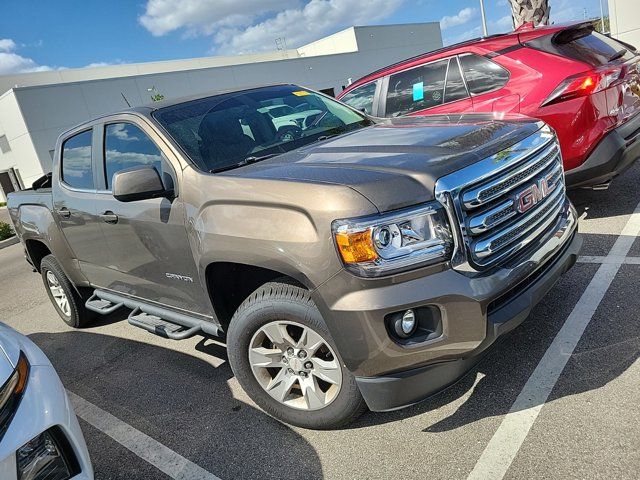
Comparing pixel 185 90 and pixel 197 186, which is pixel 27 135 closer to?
pixel 185 90

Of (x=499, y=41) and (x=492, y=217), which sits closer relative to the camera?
(x=492, y=217)

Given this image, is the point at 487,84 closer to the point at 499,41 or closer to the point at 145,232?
the point at 499,41

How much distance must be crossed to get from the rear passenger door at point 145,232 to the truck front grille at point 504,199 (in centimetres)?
160

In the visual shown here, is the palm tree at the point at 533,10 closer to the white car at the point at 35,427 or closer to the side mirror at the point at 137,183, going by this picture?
the side mirror at the point at 137,183

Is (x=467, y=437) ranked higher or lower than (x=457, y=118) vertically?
lower

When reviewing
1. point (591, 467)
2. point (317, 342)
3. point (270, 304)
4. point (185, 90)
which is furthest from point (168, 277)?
point (185, 90)

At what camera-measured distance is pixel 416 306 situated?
215 centimetres

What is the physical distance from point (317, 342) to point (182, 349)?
6.56 feet

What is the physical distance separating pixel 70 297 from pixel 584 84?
16.8 feet

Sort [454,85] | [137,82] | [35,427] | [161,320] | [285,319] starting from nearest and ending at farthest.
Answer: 1. [35,427]
2. [285,319]
3. [161,320]
4. [454,85]
5. [137,82]

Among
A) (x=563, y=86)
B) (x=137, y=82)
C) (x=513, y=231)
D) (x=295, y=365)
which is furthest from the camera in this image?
(x=137, y=82)

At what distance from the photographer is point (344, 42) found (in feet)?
141

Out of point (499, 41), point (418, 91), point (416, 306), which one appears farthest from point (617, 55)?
point (416, 306)

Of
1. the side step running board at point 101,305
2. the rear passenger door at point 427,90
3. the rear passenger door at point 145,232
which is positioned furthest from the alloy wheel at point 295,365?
the rear passenger door at point 427,90
